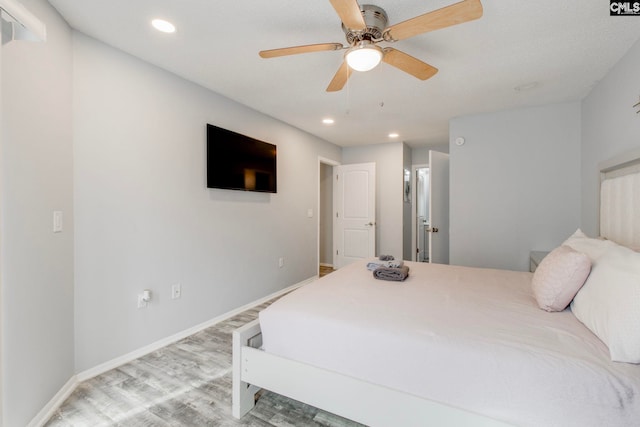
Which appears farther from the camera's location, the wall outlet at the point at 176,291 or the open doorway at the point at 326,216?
the open doorway at the point at 326,216

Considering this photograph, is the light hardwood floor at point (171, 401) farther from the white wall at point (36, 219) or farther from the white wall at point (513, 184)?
the white wall at point (513, 184)

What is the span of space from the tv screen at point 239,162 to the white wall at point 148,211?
0.10 m

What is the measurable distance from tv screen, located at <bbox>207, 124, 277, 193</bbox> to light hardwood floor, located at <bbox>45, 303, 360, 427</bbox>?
1645 mm

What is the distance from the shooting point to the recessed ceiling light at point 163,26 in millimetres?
1860

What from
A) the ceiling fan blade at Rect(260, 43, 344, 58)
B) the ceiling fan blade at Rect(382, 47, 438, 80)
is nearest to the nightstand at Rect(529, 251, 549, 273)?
the ceiling fan blade at Rect(382, 47, 438, 80)

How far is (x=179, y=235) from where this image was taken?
2654mm

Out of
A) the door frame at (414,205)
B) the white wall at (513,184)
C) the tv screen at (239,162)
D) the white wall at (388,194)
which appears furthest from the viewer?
the door frame at (414,205)

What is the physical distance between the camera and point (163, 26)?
191cm

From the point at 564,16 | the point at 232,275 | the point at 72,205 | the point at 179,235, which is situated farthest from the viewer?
the point at 232,275

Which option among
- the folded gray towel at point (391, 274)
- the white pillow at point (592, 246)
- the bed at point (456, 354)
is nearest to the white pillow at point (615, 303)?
the bed at point (456, 354)

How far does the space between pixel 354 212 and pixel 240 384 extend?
4.06 metres

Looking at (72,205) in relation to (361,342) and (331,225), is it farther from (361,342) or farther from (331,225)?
(331,225)

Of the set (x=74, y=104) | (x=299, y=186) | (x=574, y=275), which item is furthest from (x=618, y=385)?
(x=299, y=186)

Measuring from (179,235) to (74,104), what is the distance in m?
1.24
